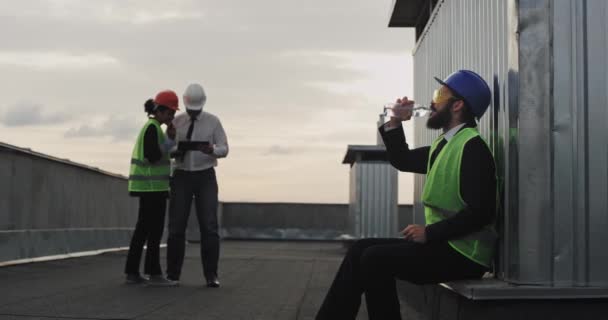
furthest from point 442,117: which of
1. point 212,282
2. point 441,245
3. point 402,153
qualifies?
point 212,282

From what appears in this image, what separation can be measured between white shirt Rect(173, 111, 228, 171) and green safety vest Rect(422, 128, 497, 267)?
4.46 meters

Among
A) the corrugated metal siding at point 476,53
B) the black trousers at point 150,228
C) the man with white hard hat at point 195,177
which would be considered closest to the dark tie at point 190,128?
the man with white hard hat at point 195,177

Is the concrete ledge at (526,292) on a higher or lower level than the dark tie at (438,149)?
lower

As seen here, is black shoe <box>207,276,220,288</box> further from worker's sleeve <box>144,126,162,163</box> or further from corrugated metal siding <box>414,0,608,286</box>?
corrugated metal siding <box>414,0,608,286</box>

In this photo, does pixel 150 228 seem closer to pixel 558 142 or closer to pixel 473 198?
pixel 473 198

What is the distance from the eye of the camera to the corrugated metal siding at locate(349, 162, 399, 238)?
59.3 feet

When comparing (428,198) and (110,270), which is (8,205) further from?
(428,198)

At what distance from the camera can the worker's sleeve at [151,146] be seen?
29.0 ft

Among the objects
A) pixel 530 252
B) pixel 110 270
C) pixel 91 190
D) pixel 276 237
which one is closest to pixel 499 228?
pixel 530 252

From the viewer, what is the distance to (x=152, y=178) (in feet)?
29.1

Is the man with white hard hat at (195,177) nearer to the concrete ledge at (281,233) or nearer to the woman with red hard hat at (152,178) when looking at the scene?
the woman with red hard hat at (152,178)

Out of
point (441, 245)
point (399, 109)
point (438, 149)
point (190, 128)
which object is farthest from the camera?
point (190, 128)

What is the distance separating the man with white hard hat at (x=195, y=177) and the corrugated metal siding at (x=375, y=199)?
9.28m

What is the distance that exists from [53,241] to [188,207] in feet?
14.0
